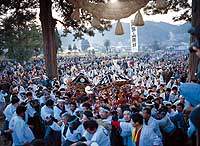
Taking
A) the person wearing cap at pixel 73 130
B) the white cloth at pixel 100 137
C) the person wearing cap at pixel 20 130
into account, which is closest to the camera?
the white cloth at pixel 100 137

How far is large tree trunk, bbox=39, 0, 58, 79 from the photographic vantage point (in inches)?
634

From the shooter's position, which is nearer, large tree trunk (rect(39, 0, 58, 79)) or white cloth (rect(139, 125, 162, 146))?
→ white cloth (rect(139, 125, 162, 146))

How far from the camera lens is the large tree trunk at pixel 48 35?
52.8ft

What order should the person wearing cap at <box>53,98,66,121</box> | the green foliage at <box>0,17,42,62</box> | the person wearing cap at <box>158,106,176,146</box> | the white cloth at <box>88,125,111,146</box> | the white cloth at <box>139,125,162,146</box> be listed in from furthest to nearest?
the green foliage at <box>0,17,42,62</box> < the person wearing cap at <box>53,98,66,121</box> < the person wearing cap at <box>158,106,176,146</box> < the white cloth at <box>139,125,162,146</box> < the white cloth at <box>88,125,111,146</box>

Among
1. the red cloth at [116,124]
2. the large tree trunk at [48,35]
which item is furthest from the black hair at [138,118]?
the large tree trunk at [48,35]

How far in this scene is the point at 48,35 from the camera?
16.3m

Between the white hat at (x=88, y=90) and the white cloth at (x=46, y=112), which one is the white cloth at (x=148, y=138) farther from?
the white hat at (x=88, y=90)

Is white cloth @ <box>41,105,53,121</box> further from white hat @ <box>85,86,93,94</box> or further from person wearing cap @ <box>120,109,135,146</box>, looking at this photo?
white hat @ <box>85,86,93,94</box>

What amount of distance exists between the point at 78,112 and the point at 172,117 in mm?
2034

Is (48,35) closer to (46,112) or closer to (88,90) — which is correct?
(88,90)

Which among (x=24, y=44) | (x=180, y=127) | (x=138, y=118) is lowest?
(x=180, y=127)

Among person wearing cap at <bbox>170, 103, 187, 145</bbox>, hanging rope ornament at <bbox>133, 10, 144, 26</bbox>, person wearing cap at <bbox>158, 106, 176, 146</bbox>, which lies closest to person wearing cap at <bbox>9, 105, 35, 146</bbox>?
person wearing cap at <bbox>158, 106, 176, 146</bbox>

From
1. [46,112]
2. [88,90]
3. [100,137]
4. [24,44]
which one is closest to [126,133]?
[100,137]

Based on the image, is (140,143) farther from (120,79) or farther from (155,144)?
(120,79)
